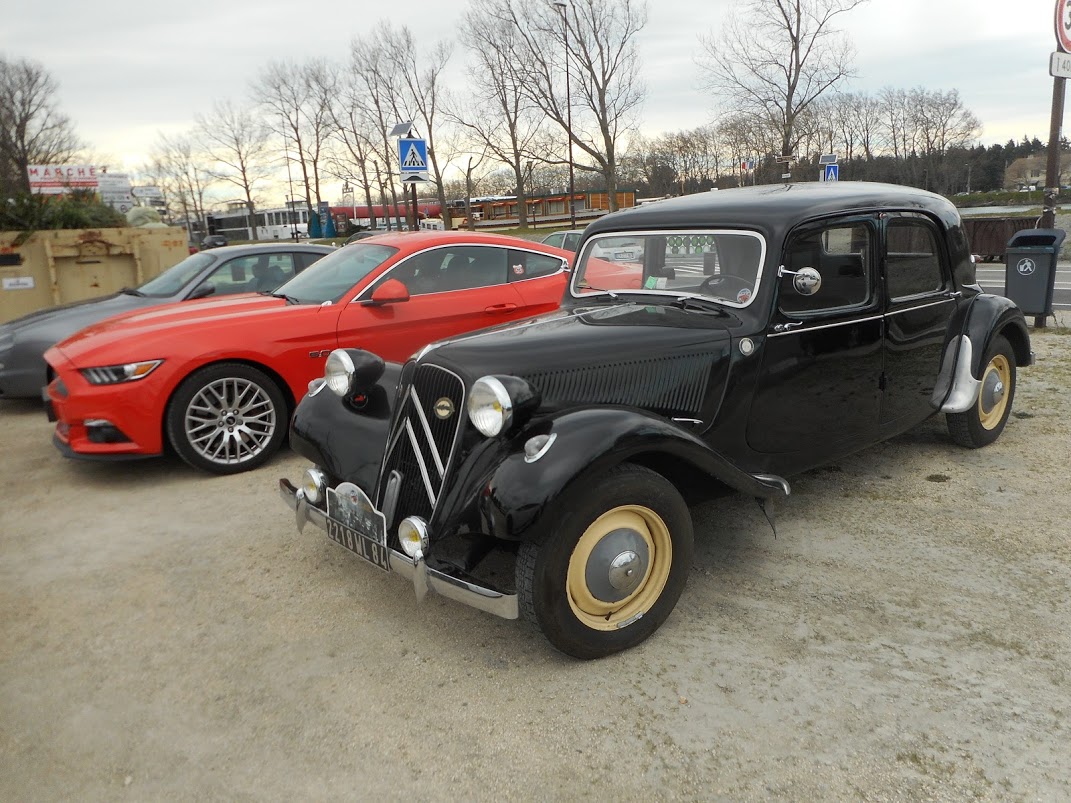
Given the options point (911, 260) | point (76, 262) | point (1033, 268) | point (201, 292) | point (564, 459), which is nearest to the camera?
point (564, 459)

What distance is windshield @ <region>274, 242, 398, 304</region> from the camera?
579 cm

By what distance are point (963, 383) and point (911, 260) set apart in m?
0.88

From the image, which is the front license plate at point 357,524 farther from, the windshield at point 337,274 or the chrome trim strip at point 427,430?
the windshield at point 337,274

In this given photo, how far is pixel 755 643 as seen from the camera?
3043 millimetres

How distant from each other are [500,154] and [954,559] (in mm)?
33813

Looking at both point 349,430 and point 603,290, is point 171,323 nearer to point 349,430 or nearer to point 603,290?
point 349,430

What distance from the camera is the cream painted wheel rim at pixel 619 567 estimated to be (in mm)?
2881

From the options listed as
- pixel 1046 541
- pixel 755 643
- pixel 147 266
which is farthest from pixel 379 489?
pixel 147 266

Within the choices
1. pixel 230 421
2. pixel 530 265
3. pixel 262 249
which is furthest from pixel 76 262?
pixel 530 265

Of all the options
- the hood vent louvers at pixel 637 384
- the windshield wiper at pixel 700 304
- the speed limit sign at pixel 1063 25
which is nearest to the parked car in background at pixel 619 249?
the windshield wiper at pixel 700 304

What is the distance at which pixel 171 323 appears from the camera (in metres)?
5.27

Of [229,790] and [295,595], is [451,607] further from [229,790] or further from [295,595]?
[229,790]

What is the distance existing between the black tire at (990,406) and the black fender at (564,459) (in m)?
2.69

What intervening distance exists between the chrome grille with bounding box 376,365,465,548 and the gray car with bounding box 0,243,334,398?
442 centimetres
